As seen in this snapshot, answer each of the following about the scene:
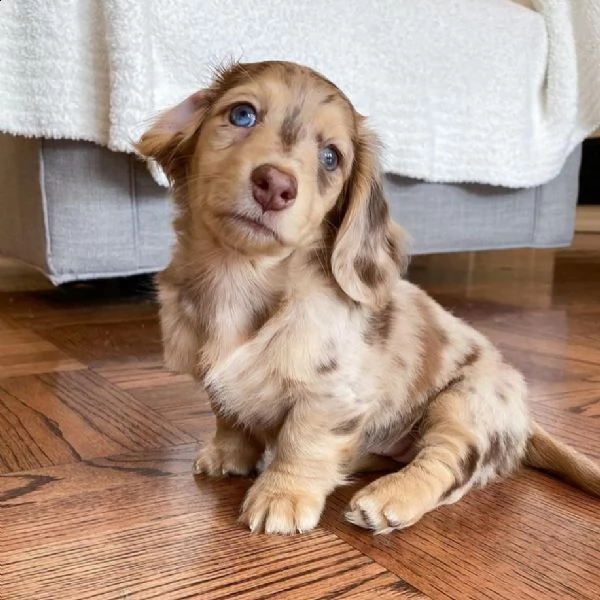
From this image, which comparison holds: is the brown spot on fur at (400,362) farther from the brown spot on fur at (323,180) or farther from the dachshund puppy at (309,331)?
the brown spot on fur at (323,180)

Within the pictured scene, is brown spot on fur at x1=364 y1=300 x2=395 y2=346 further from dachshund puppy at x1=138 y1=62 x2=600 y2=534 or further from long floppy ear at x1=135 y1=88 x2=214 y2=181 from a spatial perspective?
long floppy ear at x1=135 y1=88 x2=214 y2=181

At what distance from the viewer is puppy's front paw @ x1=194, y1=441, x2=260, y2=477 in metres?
1.07

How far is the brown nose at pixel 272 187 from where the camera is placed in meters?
0.90

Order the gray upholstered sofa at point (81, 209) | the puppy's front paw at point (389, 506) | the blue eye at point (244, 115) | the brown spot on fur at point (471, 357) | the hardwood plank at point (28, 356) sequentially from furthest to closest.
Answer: the gray upholstered sofa at point (81, 209)
the hardwood plank at point (28, 356)
the brown spot on fur at point (471, 357)
the blue eye at point (244, 115)
the puppy's front paw at point (389, 506)

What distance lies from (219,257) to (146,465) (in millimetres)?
297

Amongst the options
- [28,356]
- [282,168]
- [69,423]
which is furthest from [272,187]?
[28,356]

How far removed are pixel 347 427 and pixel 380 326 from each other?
0.51ft

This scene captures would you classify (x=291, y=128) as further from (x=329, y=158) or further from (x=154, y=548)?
(x=154, y=548)

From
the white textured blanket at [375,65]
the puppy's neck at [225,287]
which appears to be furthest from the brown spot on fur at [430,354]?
Answer: the white textured blanket at [375,65]

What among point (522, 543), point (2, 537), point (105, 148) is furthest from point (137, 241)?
point (522, 543)

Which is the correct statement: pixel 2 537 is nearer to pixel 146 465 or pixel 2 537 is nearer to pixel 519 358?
pixel 146 465

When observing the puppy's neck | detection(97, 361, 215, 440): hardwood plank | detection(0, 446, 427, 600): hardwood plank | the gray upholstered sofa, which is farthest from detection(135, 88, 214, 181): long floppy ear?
the gray upholstered sofa

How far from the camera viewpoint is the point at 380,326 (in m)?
1.07

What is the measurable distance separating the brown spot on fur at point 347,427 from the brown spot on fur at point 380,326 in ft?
0.35
